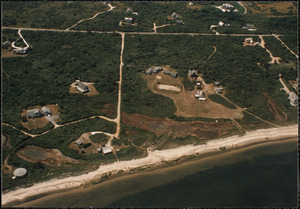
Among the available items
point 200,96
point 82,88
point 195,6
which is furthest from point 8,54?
point 195,6

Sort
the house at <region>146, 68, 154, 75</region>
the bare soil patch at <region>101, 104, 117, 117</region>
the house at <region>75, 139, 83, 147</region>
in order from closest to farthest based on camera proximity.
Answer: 1. the house at <region>75, 139, 83, 147</region>
2. the bare soil patch at <region>101, 104, 117, 117</region>
3. the house at <region>146, 68, 154, 75</region>

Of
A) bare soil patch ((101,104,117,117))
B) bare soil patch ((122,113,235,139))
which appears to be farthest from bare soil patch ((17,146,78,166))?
bare soil patch ((122,113,235,139))

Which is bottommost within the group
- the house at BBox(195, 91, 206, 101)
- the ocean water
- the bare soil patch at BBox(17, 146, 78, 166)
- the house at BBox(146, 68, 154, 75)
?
the ocean water

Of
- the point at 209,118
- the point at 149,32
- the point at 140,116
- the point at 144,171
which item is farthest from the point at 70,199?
the point at 149,32

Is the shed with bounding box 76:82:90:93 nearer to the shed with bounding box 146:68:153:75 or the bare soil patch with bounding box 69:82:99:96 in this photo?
the bare soil patch with bounding box 69:82:99:96

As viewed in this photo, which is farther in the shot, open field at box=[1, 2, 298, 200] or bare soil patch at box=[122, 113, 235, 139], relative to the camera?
bare soil patch at box=[122, 113, 235, 139]

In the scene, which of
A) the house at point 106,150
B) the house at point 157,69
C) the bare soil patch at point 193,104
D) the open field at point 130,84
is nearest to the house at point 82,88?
the open field at point 130,84

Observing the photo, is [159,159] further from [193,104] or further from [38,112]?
[38,112]
